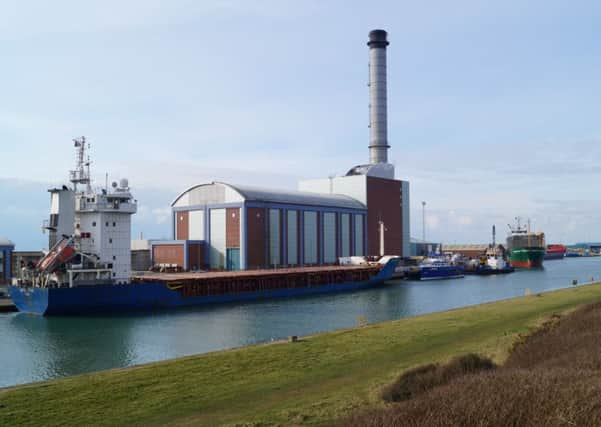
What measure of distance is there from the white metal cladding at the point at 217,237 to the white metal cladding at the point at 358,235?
22158 millimetres

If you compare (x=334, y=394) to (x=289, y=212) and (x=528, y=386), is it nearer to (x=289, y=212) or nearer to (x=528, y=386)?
(x=528, y=386)

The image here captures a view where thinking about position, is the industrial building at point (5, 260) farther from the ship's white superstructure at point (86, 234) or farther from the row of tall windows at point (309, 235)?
the row of tall windows at point (309, 235)

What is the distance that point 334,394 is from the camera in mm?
12211

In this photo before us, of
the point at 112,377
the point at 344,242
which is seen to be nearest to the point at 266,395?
the point at 112,377

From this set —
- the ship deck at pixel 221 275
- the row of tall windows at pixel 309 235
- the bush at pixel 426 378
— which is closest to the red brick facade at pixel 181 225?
the row of tall windows at pixel 309 235

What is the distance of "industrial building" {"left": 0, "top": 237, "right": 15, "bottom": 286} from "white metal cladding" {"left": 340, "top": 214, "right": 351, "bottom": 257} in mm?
42315

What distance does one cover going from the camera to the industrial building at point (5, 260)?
48.8 meters

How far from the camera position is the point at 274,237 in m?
68.4

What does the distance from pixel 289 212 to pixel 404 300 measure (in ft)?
82.8

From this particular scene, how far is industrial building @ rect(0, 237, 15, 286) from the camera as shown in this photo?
48844 mm

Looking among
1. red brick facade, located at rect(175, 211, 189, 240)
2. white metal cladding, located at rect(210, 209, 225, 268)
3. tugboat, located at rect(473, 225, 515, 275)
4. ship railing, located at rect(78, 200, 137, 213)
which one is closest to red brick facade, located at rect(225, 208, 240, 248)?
white metal cladding, located at rect(210, 209, 225, 268)

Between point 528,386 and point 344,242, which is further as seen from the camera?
point 344,242

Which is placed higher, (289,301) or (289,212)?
(289,212)

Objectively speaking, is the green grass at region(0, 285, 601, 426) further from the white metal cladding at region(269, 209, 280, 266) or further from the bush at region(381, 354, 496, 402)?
the white metal cladding at region(269, 209, 280, 266)
